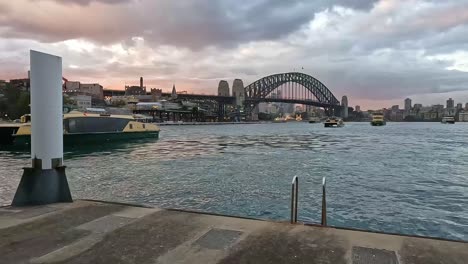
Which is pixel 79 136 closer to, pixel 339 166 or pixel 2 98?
pixel 339 166

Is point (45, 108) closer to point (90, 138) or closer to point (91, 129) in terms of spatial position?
point (90, 138)

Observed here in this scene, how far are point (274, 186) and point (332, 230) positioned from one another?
993 cm

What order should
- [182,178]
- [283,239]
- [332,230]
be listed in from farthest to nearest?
[182,178], [332,230], [283,239]

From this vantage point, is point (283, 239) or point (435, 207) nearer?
point (283, 239)

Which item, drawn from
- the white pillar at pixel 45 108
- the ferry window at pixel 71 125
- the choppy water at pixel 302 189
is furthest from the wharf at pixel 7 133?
the white pillar at pixel 45 108

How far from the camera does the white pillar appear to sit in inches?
279

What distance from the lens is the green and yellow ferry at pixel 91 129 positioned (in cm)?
3897

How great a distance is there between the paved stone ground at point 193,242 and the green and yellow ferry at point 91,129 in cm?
3683

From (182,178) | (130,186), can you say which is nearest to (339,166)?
(182,178)

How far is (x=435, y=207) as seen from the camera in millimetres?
12047

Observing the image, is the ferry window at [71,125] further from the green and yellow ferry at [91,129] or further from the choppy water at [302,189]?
the choppy water at [302,189]

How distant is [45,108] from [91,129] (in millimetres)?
38872

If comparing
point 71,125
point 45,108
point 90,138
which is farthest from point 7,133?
point 45,108

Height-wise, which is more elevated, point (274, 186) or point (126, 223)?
point (126, 223)
